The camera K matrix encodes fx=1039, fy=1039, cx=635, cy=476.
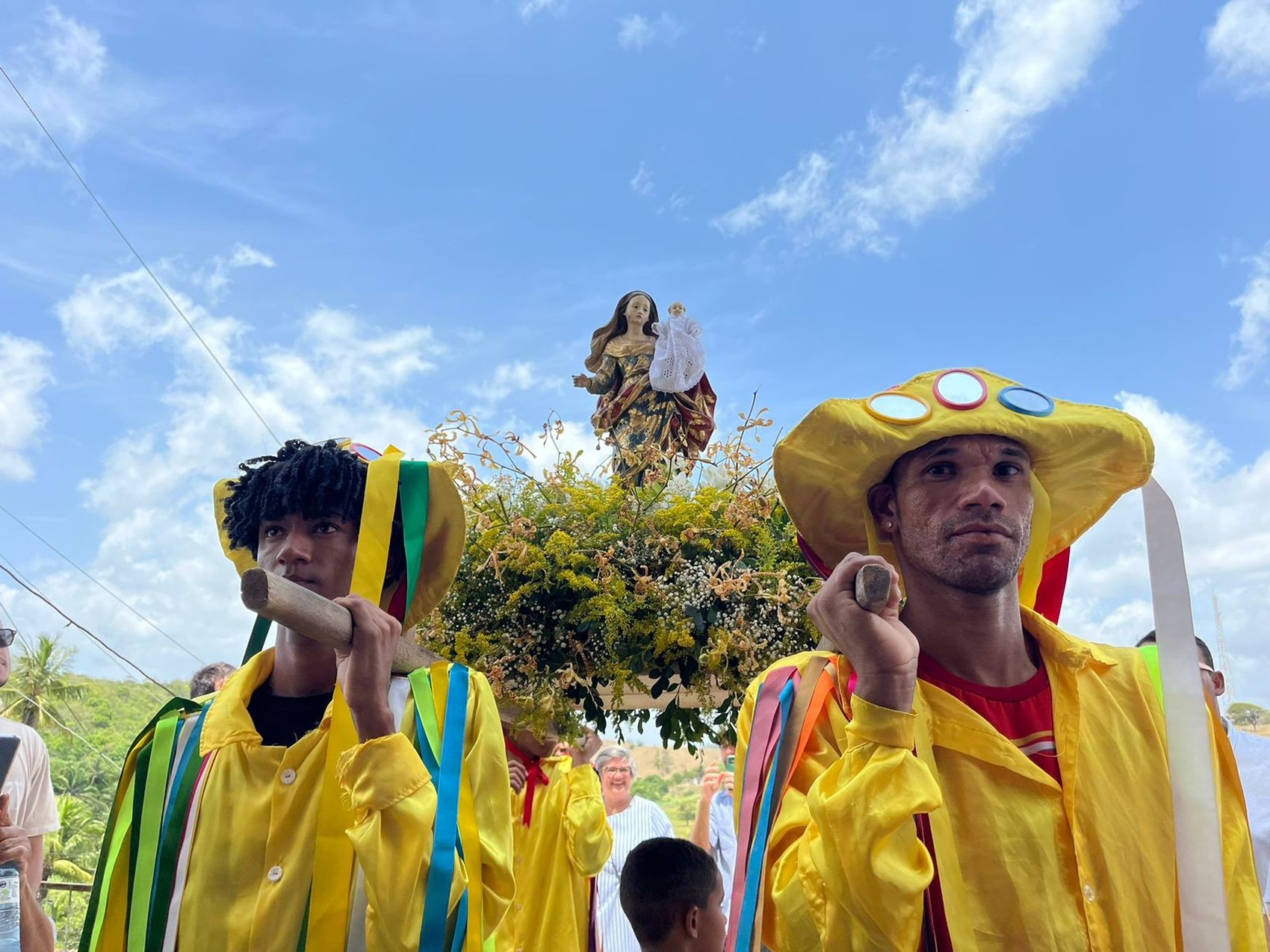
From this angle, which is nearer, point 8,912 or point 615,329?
point 8,912

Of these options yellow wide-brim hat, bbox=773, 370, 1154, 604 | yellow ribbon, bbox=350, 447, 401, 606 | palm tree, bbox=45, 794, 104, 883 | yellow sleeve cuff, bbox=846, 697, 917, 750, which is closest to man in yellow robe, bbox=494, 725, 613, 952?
yellow ribbon, bbox=350, 447, 401, 606

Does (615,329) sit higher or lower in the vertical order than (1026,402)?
higher

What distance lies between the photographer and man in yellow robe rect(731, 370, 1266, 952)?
1.84 meters

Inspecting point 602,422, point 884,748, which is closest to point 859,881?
point 884,748

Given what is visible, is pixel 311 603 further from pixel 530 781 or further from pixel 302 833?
pixel 530 781

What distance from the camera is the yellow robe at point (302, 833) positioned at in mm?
2035

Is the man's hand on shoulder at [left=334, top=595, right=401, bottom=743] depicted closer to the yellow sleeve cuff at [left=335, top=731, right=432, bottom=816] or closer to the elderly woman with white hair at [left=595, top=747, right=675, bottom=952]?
the yellow sleeve cuff at [left=335, top=731, right=432, bottom=816]

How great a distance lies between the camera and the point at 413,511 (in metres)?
2.57

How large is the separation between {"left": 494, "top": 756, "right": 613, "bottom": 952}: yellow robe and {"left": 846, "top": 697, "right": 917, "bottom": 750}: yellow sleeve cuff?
331cm

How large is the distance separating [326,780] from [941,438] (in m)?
1.52

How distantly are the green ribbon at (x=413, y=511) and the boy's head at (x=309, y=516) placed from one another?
0.11 m

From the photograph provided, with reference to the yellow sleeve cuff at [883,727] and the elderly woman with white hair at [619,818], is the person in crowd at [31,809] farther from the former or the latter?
the elderly woman with white hair at [619,818]

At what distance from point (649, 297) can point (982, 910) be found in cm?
535

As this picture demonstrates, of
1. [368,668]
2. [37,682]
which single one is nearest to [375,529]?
[368,668]
